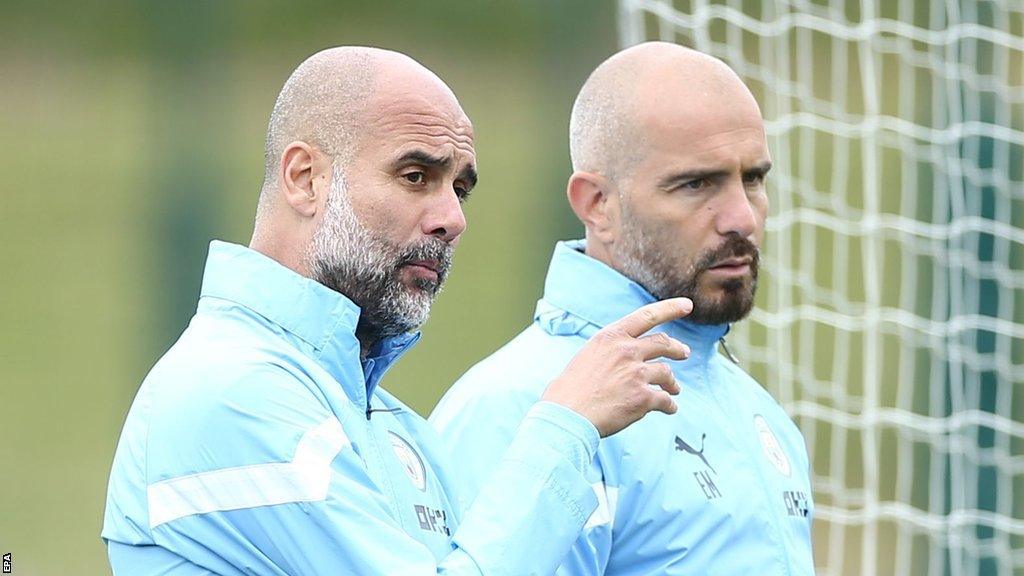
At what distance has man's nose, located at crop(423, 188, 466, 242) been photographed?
2.25 m

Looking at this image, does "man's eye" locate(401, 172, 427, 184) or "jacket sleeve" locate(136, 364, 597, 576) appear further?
"man's eye" locate(401, 172, 427, 184)

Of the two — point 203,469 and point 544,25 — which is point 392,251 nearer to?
point 203,469

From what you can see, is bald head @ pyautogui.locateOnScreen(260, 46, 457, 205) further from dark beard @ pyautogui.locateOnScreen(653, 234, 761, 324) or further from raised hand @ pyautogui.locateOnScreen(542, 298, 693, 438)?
dark beard @ pyautogui.locateOnScreen(653, 234, 761, 324)

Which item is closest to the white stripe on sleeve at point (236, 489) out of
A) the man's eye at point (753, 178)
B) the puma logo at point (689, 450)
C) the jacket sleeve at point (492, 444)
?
the jacket sleeve at point (492, 444)

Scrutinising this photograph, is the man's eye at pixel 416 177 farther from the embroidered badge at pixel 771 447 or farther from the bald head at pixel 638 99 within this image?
the embroidered badge at pixel 771 447

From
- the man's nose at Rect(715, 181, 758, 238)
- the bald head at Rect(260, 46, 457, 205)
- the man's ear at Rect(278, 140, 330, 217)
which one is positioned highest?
the bald head at Rect(260, 46, 457, 205)

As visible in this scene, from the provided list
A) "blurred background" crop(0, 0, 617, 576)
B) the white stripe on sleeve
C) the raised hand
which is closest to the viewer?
the white stripe on sleeve

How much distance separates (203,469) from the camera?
1.93 meters

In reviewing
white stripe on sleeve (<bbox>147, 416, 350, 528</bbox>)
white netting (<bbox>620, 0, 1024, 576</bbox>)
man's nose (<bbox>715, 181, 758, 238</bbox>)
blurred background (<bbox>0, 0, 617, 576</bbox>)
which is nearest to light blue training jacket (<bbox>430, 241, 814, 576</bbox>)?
man's nose (<bbox>715, 181, 758, 238</bbox>)

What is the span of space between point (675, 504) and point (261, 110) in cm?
872

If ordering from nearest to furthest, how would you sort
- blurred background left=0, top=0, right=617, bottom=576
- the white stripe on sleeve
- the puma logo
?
1. the white stripe on sleeve
2. the puma logo
3. blurred background left=0, top=0, right=617, bottom=576

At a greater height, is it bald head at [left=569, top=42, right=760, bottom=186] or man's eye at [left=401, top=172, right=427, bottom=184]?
bald head at [left=569, top=42, right=760, bottom=186]

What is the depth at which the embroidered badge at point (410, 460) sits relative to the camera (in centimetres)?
226

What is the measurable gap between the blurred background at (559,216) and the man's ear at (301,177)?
217 centimetres
